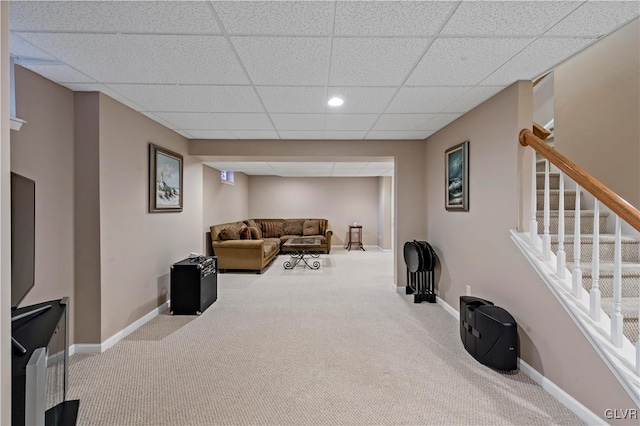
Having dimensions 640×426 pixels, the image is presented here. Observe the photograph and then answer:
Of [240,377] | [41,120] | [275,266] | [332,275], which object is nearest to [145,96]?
[41,120]

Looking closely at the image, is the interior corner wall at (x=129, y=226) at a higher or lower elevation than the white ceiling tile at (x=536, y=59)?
lower

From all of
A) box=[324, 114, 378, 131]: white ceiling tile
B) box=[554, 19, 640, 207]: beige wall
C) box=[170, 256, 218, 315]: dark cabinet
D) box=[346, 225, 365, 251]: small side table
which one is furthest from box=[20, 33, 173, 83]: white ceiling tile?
box=[346, 225, 365, 251]: small side table

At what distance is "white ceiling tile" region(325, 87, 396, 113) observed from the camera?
8.38ft

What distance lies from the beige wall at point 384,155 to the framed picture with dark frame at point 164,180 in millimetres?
646

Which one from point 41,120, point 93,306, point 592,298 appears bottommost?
point 93,306

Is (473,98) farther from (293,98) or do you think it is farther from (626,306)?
(626,306)

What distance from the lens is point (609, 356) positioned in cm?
162

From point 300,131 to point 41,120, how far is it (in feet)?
8.32

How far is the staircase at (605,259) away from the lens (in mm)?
1952

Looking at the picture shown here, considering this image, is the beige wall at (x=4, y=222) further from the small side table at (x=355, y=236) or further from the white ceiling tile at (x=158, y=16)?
the small side table at (x=355, y=236)

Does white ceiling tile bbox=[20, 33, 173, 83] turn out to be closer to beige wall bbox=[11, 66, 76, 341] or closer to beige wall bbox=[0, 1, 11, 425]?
Answer: beige wall bbox=[11, 66, 76, 341]

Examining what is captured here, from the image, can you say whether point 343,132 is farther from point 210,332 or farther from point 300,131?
point 210,332

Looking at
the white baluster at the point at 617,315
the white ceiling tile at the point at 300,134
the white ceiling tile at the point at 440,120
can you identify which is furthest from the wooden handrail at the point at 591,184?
the white ceiling tile at the point at 300,134

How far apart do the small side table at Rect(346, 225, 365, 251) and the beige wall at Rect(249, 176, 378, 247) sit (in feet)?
0.71
